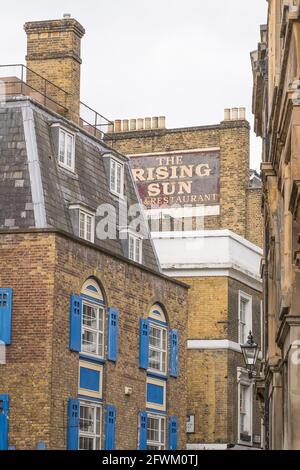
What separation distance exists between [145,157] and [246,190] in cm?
483

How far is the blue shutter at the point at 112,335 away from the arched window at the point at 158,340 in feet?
9.37

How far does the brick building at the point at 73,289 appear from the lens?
32250 mm

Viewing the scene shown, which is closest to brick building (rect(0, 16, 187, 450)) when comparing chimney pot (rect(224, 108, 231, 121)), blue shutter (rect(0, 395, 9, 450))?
blue shutter (rect(0, 395, 9, 450))

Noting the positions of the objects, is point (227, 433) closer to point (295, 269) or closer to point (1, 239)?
point (1, 239)

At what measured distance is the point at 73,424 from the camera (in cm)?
3319

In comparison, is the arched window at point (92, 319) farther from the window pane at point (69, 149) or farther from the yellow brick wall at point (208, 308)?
the yellow brick wall at point (208, 308)

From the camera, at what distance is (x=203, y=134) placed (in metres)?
53.9

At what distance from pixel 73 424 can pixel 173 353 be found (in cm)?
730

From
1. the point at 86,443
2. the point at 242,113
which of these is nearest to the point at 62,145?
the point at 86,443

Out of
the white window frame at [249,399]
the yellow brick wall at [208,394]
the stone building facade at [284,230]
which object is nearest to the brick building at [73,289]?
the yellow brick wall at [208,394]

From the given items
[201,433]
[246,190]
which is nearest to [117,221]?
[201,433]

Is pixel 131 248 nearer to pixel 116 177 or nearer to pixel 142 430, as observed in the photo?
pixel 116 177

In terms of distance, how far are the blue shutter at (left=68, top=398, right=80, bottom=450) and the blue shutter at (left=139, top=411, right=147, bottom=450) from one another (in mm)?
4471

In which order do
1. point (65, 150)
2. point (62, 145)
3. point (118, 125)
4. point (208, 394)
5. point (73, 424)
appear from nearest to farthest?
1. point (73, 424)
2. point (62, 145)
3. point (65, 150)
4. point (208, 394)
5. point (118, 125)
